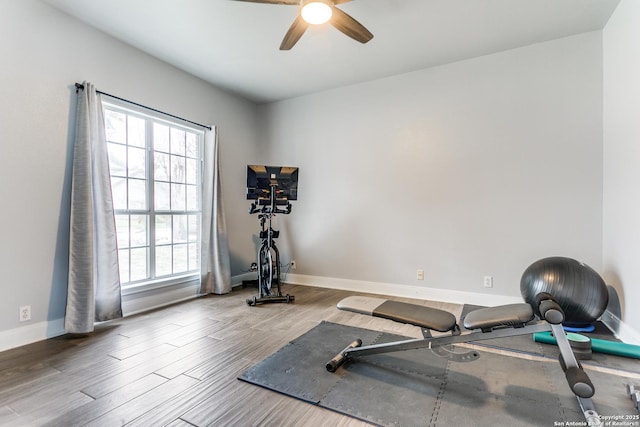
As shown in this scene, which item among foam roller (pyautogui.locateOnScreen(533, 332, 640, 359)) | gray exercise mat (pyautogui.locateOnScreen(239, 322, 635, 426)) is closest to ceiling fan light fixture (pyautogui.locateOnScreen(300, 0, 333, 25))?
gray exercise mat (pyautogui.locateOnScreen(239, 322, 635, 426))

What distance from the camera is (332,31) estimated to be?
3.10 metres

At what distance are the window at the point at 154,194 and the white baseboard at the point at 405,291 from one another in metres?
1.75

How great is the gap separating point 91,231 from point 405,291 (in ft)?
12.0

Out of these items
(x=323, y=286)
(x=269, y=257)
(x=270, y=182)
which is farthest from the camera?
(x=323, y=286)

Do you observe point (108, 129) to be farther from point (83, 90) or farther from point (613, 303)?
point (613, 303)

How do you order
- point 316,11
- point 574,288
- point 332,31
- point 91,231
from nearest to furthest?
1. point 316,11
2. point 574,288
3. point 91,231
4. point 332,31

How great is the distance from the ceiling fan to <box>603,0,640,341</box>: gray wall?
2.24 m

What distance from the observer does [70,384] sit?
1.97 metres

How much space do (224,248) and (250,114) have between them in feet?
7.69

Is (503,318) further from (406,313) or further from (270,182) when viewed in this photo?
(270,182)

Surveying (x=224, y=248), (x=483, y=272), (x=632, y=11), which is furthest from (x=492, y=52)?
(x=224, y=248)

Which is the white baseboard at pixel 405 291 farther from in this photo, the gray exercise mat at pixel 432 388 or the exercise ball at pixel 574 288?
the gray exercise mat at pixel 432 388

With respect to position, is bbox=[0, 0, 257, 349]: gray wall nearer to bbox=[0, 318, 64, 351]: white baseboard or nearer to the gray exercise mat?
bbox=[0, 318, 64, 351]: white baseboard

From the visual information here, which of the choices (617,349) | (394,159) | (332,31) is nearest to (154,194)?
(332,31)
